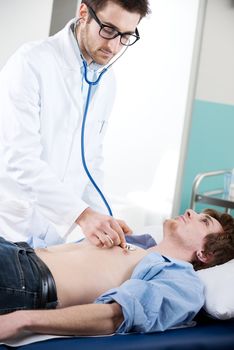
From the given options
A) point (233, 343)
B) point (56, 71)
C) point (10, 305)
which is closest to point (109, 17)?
point (56, 71)

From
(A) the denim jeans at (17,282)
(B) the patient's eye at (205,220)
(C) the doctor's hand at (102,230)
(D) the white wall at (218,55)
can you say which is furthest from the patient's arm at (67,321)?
(D) the white wall at (218,55)

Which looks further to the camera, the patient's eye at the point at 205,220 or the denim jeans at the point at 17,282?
the patient's eye at the point at 205,220

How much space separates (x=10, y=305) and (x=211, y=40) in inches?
113

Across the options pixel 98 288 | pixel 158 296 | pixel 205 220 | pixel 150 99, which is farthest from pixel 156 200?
pixel 158 296

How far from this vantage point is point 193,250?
6.77 ft

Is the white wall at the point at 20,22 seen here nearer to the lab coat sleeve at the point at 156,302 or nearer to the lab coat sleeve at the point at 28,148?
the lab coat sleeve at the point at 28,148

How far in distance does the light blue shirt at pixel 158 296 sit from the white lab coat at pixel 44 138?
0.30 metres

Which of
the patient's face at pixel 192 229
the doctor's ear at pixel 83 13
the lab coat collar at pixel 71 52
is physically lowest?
the patient's face at pixel 192 229

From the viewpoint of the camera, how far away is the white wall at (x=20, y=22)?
2.78 m

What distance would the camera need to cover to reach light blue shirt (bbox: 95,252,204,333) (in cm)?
161

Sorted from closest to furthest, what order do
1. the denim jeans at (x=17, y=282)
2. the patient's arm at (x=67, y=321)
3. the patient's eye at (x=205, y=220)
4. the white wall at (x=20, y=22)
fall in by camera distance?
the patient's arm at (x=67, y=321), the denim jeans at (x=17, y=282), the patient's eye at (x=205, y=220), the white wall at (x=20, y=22)

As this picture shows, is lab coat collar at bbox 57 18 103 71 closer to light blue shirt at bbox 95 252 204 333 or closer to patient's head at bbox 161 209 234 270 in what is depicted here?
patient's head at bbox 161 209 234 270

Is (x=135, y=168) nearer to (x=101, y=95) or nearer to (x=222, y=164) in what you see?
(x=222, y=164)

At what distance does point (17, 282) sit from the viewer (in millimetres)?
1612
